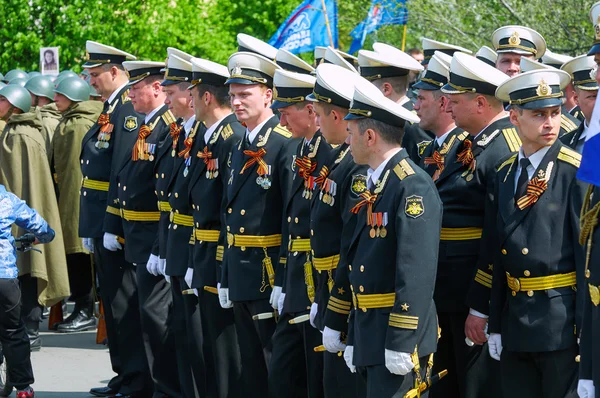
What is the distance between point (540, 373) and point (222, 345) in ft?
8.86

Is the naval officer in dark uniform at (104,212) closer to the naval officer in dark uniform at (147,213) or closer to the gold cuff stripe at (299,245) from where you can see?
the naval officer in dark uniform at (147,213)

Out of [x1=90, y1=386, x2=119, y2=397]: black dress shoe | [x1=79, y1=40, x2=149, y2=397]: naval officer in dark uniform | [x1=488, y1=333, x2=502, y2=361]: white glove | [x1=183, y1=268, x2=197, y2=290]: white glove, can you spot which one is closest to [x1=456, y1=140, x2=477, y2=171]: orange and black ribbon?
[x1=488, y1=333, x2=502, y2=361]: white glove

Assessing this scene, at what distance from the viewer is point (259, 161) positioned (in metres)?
7.66

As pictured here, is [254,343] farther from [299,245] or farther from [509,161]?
[509,161]

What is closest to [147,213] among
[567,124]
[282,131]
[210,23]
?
[282,131]

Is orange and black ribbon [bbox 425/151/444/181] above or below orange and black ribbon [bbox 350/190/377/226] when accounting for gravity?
above

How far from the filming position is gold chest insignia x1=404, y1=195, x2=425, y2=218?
5.69 metres

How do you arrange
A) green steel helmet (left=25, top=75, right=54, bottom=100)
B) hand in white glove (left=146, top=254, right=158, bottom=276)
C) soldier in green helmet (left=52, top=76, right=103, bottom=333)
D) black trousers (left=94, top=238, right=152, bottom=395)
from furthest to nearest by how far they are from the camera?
green steel helmet (left=25, top=75, right=54, bottom=100) → soldier in green helmet (left=52, top=76, right=103, bottom=333) → black trousers (left=94, top=238, right=152, bottom=395) → hand in white glove (left=146, top=254, right=158, bottom=276)

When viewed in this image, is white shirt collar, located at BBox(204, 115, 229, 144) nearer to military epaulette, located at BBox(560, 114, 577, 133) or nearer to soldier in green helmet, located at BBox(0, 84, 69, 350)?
military epaulette, located at BBox(560, 114, 577, 133)

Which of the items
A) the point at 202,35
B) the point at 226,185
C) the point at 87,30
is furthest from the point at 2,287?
the point at 202,35

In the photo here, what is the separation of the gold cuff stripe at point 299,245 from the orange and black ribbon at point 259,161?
0.65 metres

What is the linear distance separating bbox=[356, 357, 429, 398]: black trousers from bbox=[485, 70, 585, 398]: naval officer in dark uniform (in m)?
0.58

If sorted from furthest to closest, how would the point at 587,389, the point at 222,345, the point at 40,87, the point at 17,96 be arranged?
1. the point at 40,87
2. the point at 17,96
3. the point at 222,345
4. the point at 587,389

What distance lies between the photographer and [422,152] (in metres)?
7.59
